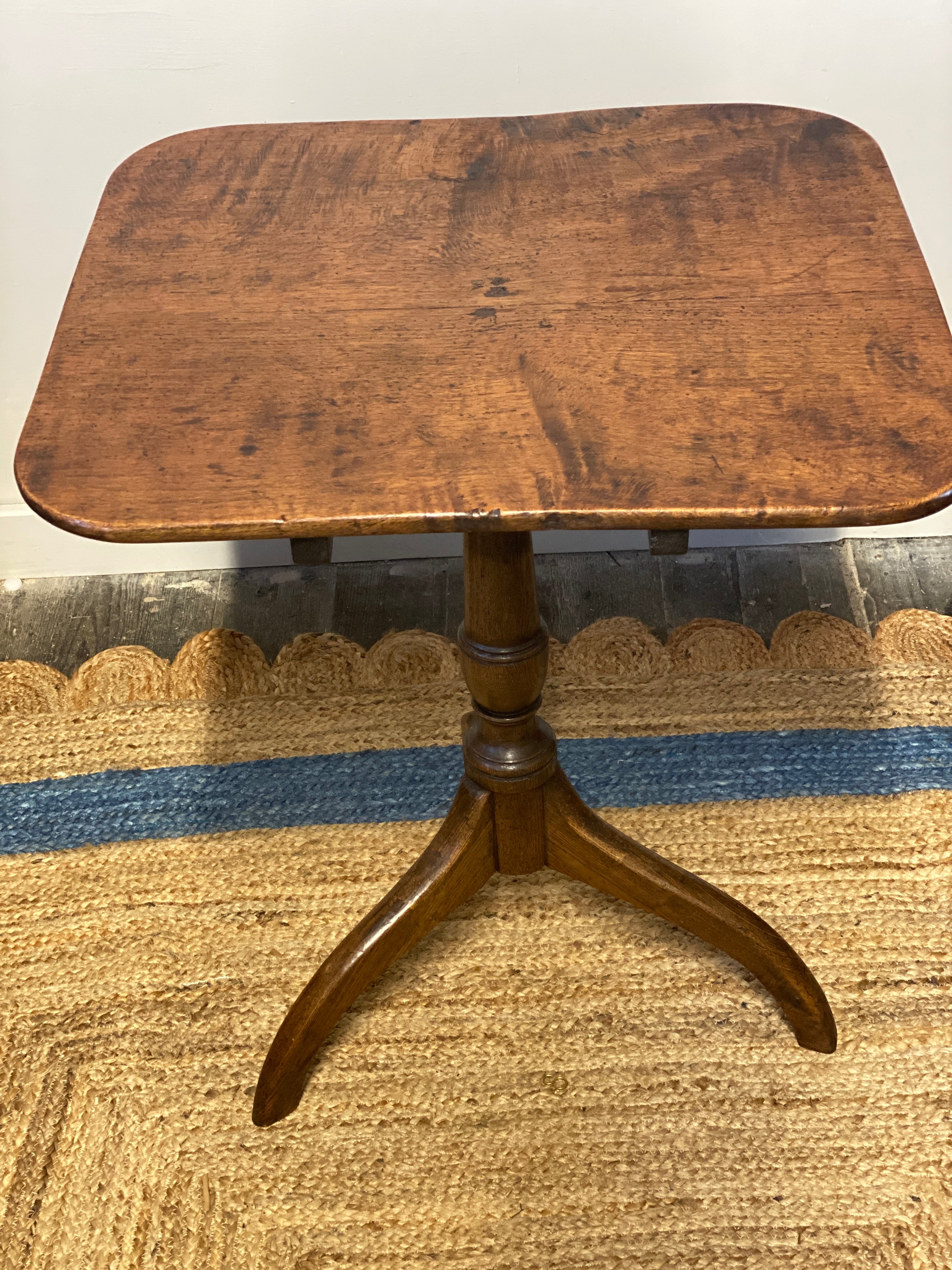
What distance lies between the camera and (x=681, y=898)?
34.6 inches

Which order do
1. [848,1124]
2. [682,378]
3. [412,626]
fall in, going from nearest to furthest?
[682,378], [848,1124], [412,626]

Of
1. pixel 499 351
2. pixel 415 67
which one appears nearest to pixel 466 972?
pixel 499 351

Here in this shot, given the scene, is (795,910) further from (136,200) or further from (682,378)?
(136,200)

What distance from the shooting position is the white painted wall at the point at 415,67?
1.01 metres

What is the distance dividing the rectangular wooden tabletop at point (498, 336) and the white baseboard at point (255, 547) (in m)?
0.61

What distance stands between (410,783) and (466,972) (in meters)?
0.21

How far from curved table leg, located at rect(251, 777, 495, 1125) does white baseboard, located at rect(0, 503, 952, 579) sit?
0.53 m

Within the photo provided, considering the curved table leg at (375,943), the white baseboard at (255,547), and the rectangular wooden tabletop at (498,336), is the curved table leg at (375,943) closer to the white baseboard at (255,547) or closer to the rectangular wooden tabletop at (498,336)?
the rectangular wooden tabletop at (498,336)

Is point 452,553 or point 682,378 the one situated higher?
point 682,378

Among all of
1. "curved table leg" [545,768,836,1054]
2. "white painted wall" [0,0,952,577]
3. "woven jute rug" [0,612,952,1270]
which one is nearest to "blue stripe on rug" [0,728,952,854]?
"woven jute rug" [0,612,952,1270]

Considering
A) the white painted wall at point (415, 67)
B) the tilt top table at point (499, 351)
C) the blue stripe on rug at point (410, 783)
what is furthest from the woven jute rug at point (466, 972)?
the white painted wall at point (415, 67)

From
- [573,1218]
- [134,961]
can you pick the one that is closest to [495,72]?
[134,961]

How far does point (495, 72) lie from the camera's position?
1.04 meters

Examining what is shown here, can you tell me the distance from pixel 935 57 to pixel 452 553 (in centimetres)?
69
